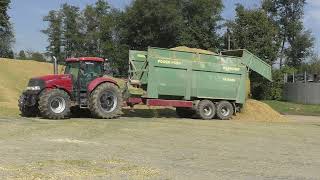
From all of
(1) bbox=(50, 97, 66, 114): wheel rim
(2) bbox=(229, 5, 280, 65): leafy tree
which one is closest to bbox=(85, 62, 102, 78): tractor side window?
(1) bbox=(50, 97, 66, 114): wheel rim

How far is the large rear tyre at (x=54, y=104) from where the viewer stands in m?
22.3

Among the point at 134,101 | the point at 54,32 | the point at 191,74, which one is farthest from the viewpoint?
the point at 54,32

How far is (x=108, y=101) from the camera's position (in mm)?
23750

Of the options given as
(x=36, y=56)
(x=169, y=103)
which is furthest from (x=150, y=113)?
(x=36, y=56)

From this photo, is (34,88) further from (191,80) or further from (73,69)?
(191,80)

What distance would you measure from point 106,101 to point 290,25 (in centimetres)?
5535

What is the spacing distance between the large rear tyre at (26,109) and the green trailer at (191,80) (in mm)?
3858

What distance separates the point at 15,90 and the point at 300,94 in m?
26.9

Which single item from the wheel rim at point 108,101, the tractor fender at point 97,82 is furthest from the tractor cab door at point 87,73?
the wheel rim at point 108,101

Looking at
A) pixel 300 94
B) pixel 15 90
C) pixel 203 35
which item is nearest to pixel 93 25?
pixel 203 35

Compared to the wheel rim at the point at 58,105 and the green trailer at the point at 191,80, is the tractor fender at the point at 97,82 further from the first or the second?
the green trailer at the point at 191,80

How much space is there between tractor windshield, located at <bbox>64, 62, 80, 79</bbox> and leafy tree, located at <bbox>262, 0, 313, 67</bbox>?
53.5 m

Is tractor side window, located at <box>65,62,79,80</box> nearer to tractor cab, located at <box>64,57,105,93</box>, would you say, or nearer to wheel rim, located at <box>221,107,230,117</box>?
tractor cab, located at <box>64,57,105,93</box>

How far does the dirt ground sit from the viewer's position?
11188 mm
